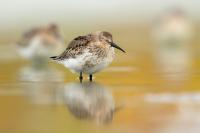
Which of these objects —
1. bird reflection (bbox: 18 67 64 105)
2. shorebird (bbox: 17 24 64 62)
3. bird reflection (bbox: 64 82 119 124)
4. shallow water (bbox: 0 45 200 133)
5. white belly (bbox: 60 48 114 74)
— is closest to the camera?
shallow water (bbox: 0 45 200 133)

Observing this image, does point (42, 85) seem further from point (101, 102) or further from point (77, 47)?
point (101, 102)

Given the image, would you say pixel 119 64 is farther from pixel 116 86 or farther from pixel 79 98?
pixel 79 98

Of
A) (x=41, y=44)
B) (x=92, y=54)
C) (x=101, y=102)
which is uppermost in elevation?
(x=41, y=44)

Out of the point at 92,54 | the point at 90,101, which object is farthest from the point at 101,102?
the point at 92,54

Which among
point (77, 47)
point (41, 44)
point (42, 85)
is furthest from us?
point (41, 44)

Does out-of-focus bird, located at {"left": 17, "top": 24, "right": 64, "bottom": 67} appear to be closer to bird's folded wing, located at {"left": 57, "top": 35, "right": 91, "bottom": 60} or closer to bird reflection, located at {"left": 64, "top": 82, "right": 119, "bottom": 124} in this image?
bird's folded wing, located at {"left": 57, "top": 35, "right": 91, "bottom": 60}

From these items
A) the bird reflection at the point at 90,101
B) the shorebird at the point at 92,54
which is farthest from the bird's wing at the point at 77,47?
the bird reflection at the point at 90,101

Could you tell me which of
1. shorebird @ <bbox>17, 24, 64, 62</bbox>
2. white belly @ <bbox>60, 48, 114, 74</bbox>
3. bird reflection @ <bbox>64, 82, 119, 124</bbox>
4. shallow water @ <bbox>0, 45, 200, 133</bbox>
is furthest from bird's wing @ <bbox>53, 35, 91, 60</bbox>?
A: shorebird @ <bbox>17, 24, 64, 62</bbox>
